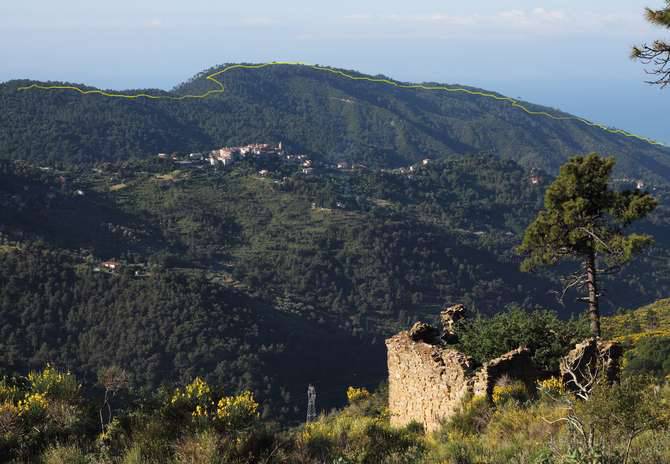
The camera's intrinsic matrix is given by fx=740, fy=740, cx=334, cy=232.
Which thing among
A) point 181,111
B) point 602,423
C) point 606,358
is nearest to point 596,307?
point 606,358

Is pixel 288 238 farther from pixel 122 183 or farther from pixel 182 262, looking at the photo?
pixel 122 183

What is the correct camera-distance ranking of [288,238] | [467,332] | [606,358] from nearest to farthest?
[606,358], [467,332], [288,238]

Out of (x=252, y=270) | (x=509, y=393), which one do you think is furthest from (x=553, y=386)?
(x=252, y=270)

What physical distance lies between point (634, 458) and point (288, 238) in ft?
262

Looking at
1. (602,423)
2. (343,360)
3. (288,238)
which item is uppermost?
(602,423)

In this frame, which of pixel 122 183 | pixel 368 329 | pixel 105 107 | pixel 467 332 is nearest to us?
pixel 467 332

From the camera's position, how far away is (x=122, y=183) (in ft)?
311

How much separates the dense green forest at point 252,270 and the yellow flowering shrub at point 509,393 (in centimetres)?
2173

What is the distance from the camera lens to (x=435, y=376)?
38.2ft

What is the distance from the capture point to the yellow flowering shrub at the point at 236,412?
769 cm

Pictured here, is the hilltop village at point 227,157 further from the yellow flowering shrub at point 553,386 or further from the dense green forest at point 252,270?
the yellow flowering shrub at point 553,386

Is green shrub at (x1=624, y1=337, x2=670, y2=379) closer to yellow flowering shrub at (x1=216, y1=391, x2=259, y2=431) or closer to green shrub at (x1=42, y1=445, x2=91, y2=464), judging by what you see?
yellow flowering shrub at (x1=216, y1=391, x2=259, y2=431)

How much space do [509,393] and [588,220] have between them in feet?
22.6

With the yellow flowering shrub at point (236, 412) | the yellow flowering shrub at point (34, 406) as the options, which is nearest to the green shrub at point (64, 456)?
the yellow flowering shrub at point (34, 406)
